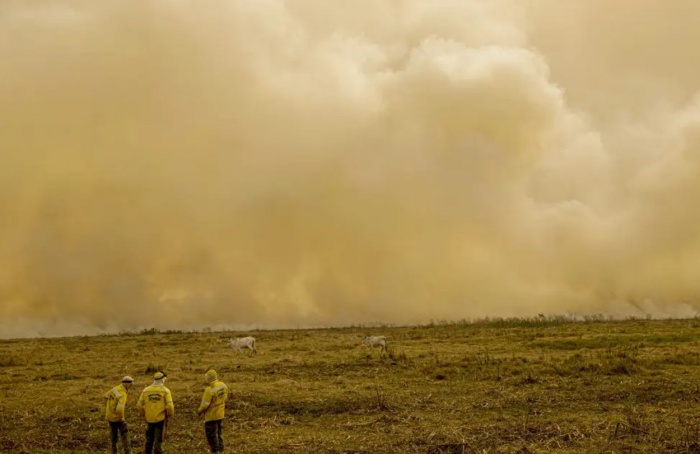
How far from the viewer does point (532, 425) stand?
19500mm

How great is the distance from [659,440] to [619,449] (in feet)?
5.27

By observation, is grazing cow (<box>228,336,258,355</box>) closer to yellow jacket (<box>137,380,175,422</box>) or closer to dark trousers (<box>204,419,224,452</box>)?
dark trousers (<box>204,419,224,452</box>)

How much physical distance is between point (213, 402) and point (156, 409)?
4.82 ft

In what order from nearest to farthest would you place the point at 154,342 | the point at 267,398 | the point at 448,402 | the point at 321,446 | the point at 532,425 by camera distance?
the point at 321,446, the point at 532,425, the point at 448,402, the point at 267,398, the point at 154,342

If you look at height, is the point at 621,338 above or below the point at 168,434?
above

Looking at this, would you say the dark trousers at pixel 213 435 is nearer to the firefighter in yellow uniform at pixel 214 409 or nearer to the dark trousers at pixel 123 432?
the firefighter in yellow uniform at pixel 214 409

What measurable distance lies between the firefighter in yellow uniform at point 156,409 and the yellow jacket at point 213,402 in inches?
33.8

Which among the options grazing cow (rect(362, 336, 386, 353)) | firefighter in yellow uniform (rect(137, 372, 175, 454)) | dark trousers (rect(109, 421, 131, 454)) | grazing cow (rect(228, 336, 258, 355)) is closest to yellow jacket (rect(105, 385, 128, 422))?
dark trousers (rect(109, 421, 131, 454))

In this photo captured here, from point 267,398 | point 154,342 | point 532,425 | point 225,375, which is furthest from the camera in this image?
point 154,342

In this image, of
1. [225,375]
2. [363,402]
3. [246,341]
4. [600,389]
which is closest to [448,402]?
[363,402]

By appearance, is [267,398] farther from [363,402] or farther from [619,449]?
[619,449]

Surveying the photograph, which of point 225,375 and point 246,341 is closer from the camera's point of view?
point 225,375

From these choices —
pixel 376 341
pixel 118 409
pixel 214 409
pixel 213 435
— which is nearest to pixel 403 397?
pixel 213 435

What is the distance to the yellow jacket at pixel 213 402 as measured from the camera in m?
16.5
